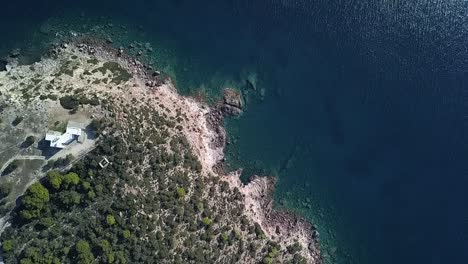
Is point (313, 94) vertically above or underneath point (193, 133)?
above

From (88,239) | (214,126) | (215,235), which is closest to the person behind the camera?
(88,239)

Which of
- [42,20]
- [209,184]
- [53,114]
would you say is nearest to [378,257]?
[209,184]

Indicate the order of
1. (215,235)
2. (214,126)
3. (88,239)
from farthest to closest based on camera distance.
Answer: (214,126) < (215,235) < (88,239)

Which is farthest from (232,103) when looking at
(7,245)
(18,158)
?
(7,245)

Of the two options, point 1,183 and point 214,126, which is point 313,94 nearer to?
point 214,126

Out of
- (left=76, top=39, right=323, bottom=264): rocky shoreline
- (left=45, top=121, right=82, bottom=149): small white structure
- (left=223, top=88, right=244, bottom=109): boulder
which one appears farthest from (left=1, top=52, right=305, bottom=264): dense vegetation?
(left=223, top=88, right=244, bottom=109): boulder

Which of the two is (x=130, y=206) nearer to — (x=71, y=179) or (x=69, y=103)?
(x=71, y=179)

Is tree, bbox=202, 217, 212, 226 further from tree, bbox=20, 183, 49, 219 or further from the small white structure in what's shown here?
tree, bbox=20, 183, 49, 219
